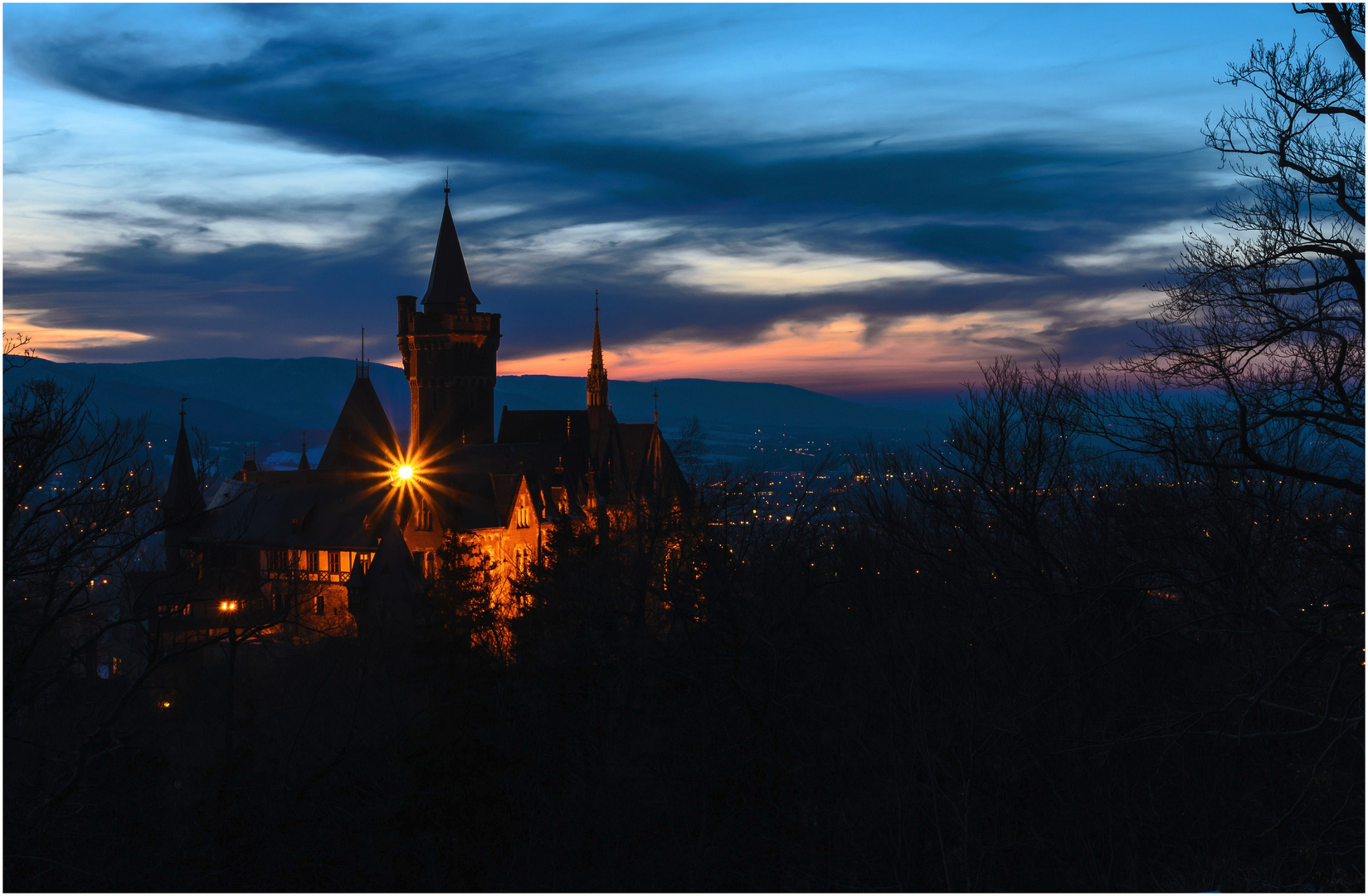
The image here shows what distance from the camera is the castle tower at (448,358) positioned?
275ft

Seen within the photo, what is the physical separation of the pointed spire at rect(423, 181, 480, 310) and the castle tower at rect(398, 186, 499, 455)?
7 cm

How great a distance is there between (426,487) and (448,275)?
2352 centimetres

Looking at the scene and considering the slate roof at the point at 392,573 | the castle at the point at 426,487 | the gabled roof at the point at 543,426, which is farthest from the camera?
the gabled roof at the point at 543,426

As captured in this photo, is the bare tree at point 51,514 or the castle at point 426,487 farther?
the castle at point 426,487

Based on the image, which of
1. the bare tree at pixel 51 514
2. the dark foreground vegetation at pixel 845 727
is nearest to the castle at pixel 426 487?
the dark foreground vegetation at pixel 845 727

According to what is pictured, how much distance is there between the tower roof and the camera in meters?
84.5

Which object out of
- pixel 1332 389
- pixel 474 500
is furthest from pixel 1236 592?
pixel 474 500

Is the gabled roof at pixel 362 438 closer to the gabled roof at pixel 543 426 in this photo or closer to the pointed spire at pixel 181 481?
the gabled roof at pixel 543 426

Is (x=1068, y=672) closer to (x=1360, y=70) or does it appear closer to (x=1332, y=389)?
(x=1332, y=389)

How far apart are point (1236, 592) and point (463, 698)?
56.4ft

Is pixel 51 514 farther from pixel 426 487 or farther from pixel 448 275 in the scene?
pixel 448 275

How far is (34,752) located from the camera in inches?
713

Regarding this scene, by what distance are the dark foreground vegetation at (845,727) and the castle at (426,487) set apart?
1408 centimetres

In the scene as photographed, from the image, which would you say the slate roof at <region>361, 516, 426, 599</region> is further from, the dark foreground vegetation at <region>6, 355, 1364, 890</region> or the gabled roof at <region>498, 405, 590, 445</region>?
the dark foreground vegetation at <region>6, 355, 1364, 890</region>
